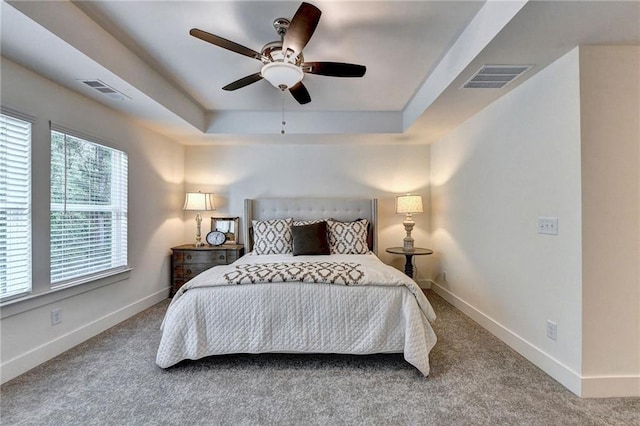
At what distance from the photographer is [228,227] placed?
430 centimetres

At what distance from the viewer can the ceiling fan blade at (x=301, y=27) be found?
1.61 meters

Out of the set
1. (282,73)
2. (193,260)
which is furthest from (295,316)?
(193,260)

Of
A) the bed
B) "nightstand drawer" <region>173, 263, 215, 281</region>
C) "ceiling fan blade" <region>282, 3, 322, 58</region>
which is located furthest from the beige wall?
"nightstand drawer" <region>173, 263, 215, 281</region>

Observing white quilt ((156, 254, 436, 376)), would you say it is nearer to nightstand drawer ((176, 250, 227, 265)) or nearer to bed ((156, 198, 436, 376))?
bed ((156, 198, 436, 376))

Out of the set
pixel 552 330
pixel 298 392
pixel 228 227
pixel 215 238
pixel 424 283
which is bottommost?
pixel 298 392

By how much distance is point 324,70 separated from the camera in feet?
6.94

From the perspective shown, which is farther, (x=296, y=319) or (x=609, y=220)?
(x=296, y=319)

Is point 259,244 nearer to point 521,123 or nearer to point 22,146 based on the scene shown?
point 22,146

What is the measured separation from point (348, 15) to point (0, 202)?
274 cm

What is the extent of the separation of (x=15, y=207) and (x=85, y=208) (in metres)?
0.61

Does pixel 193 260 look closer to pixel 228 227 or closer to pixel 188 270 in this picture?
pixel 188 270

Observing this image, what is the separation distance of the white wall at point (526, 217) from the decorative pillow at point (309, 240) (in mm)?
1674

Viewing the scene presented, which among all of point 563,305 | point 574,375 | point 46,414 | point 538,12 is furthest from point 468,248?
point 46,414

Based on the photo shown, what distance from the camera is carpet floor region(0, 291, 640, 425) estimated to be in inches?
64.7
